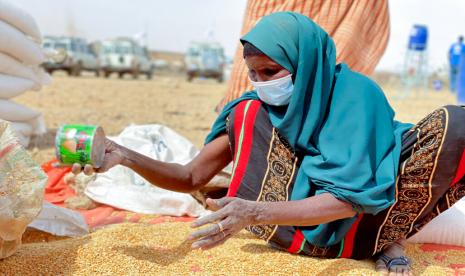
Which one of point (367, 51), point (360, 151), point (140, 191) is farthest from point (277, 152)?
point (367, 51)

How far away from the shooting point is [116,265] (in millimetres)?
2184

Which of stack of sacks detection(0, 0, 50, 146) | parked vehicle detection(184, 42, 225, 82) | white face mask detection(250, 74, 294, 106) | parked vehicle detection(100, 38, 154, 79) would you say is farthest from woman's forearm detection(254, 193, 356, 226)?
parked vehicle detection(184, 42, 225, 82)

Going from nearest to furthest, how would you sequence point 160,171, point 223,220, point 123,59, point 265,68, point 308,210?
point 223,220, point 308,210, point 265,68, point 160,171, point 123,59

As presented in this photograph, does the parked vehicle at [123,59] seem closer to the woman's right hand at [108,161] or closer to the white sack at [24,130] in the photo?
the white sack at [24,130]

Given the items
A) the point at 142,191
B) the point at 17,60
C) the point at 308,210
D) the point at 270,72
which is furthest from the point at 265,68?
the point at 17,60

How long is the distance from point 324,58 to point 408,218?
0.77 metres

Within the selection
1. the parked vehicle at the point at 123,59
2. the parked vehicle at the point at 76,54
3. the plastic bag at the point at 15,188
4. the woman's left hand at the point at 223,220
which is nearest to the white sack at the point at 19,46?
the plastic bag at the point at 15,188

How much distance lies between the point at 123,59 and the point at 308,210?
84.4 feet

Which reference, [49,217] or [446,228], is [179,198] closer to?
[49,217]

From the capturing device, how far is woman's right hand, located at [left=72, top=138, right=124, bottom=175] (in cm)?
222

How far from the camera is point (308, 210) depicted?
204 cm

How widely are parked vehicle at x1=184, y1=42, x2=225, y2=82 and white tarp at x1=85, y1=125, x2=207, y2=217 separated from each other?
23910 millimetres

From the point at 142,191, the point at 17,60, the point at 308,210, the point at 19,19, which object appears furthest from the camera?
the point at 17,60

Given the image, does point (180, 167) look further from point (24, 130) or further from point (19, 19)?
point (24, 130)
